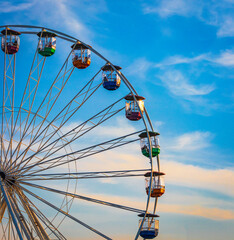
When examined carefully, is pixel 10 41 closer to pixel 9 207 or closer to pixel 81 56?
pixel 81 56

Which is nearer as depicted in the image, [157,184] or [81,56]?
[157,184]

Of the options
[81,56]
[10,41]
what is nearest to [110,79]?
[81,56]

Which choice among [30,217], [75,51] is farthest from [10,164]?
[75,51]

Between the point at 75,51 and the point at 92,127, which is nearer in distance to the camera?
the point at 92,127

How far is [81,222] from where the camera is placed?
2305 centimetres

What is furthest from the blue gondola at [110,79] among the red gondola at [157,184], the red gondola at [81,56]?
the red gondola at [157,184]

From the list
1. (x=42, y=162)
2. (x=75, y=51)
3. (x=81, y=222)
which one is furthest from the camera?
(x=75, y=51)

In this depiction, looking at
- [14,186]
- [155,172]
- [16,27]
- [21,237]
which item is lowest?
[21,237]

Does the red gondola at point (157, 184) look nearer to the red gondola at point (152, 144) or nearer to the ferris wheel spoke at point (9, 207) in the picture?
the red gondola at point (152, 144)

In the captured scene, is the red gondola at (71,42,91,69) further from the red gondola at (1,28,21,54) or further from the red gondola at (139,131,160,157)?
the red gondola at (139,131,160,157)

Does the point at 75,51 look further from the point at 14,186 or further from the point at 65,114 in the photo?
the point at 14,186

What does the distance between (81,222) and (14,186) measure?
3952 mm

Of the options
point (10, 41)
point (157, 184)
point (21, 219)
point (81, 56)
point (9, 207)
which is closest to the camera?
point (9, 207)

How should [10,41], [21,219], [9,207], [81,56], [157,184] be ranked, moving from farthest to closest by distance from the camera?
[10,41]
[81,56]
[157,184]
[21,219]
[9,207]
